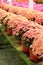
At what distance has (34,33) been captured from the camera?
10.2ft

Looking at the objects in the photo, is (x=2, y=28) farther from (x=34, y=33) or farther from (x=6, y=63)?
(x=34, y=33)

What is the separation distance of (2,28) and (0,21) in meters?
0.30

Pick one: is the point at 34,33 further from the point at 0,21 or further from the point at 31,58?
the point at 0,21

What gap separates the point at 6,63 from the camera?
464cm

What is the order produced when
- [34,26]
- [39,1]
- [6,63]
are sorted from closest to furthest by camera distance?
[34,26] < [6,63] < [39,1]

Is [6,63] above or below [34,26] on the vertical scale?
below

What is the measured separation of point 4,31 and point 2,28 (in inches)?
8.9

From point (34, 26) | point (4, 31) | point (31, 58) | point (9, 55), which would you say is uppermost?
point (34, 26)

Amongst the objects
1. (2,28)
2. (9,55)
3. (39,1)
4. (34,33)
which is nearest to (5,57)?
(9,55)

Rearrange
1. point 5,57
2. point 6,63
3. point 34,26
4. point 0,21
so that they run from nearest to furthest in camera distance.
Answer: point 34,26
point 6,63
point 5,57
point 0,21

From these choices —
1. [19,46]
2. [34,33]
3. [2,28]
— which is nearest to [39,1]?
[2,28]

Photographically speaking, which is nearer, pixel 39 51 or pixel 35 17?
pixel 39 51

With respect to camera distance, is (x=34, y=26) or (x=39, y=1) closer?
(x=34, y=26)

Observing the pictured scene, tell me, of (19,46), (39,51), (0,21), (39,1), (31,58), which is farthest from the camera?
(39,1)
